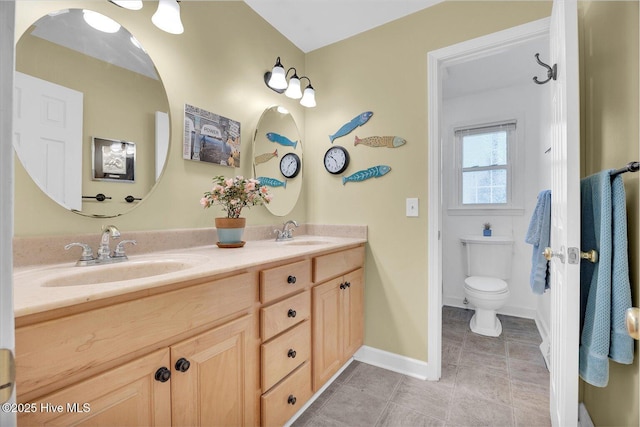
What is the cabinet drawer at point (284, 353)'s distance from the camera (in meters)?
1.17

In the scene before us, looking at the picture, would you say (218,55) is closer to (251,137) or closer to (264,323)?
(251,137)

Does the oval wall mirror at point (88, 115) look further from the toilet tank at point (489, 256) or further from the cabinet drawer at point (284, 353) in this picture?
the toilet tank at point (489, 256)

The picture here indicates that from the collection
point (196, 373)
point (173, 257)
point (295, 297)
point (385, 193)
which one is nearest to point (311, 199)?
point (385, 193)

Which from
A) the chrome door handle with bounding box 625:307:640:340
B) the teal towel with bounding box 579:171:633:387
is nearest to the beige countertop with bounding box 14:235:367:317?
the chrome door handle with bounding box 625:307:640:340

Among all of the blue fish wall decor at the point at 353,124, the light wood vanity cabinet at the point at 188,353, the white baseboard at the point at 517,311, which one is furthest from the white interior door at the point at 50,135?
the white baseboard at the point at 517,311

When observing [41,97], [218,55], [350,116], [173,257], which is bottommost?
[173,257]

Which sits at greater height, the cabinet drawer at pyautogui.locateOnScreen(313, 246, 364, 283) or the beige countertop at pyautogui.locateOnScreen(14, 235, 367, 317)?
the beige countertop at pyautogui.locateOnScreen(14, 235, 367, 317)

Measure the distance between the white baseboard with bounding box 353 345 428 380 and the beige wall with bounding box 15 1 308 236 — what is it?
3.83ft

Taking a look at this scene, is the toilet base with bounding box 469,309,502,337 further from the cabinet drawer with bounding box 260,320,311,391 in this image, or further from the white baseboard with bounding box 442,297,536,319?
the cabinet drawer with bounding box 260,320,311,391

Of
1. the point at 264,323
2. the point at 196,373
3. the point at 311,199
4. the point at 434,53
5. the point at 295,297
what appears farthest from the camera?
the point at 311,199

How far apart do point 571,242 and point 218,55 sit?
1.96 metres

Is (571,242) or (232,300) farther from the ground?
(571,242)

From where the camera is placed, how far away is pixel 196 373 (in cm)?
91

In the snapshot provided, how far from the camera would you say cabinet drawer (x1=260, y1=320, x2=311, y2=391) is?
1173 mm
